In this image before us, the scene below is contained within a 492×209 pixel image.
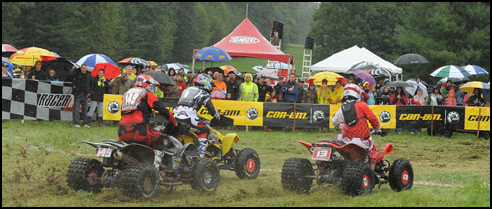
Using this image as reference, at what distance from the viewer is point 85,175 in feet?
27.0

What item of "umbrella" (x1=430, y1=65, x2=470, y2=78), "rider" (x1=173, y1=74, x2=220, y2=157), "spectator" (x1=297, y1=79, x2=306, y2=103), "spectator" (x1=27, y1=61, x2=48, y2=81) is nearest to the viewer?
"rider" (x1=173, y1=74, x2=220, y2=157)

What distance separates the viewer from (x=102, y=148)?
8086 mm

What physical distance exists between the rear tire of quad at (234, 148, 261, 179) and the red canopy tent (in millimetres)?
13325

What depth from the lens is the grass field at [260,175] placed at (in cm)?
794

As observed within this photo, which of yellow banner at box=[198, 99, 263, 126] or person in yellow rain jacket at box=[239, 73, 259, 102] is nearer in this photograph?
yellow banner at box=[198, 99, 263, 126]

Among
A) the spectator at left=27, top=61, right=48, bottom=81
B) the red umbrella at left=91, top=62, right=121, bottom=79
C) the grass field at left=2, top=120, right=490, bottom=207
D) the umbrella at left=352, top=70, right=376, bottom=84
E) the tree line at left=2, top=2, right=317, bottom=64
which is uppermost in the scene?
the tree line at left=2, top=2, right=317, bottom=64

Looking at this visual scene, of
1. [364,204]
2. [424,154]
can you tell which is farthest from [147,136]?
[424,154]

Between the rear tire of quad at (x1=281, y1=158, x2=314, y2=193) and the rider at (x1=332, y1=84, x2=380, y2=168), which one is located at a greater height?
the rider at (x1=332, y1=84, x2=380, y2=168)

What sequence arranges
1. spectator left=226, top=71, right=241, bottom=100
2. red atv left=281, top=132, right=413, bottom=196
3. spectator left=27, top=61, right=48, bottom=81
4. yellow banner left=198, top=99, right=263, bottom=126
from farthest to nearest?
spectator left=226, top=71, right=241, bottom=100
yellow banner left=198, top=99, right=263, bottom=126
spectator left=27, top=61, right=48, bottom=81
red atv left=281, top=132, right=413, bottom=196

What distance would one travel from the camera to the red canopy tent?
23.8 m

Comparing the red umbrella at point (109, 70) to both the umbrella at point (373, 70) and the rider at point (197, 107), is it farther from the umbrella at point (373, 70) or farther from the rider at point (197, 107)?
the rider at point (197, 107)

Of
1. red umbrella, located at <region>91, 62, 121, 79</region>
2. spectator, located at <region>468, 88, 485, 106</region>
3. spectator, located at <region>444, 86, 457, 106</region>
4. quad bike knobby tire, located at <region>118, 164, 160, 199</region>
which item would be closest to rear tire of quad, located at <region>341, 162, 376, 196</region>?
quad bike knobby tire, located at <region>118, 164, 160, 199</region>

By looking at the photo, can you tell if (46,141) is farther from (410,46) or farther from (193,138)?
(410,46)

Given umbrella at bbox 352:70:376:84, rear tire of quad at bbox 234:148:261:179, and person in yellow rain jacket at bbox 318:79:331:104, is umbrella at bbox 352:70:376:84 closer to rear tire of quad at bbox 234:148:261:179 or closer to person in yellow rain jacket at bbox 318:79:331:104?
person in yellow rain jacket at bbox 318:79:331:104
